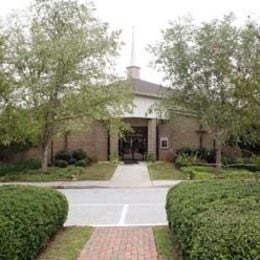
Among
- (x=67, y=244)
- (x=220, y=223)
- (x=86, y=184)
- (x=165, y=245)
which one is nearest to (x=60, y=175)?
(x=86, y=184)

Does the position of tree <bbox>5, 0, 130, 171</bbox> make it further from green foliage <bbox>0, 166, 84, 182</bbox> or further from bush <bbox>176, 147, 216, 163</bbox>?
bush <bbox>176, 147, 216, 163</bbox>

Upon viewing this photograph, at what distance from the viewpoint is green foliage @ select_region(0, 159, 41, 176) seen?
32.4 m

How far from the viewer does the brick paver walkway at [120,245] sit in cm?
839

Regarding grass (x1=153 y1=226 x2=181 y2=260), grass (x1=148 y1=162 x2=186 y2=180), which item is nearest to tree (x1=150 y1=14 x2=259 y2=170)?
grass (x1=148 y1=162 x2=186 y2=180)

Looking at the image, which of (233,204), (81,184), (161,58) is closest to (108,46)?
(161,58)

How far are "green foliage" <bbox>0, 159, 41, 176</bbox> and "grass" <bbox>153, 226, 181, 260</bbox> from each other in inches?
844

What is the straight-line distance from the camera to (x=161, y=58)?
3064cm

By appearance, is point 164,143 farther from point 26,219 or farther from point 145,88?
point 26,219

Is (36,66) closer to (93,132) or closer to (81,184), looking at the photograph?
(81,184)

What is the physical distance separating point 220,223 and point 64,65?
73.5 feet

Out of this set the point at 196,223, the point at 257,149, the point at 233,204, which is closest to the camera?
the point at 196,223

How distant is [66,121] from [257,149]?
12.1 metres

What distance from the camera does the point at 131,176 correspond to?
99.4 feet

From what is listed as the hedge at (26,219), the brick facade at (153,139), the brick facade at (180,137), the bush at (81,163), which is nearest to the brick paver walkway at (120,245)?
the hedge at (26,219)
